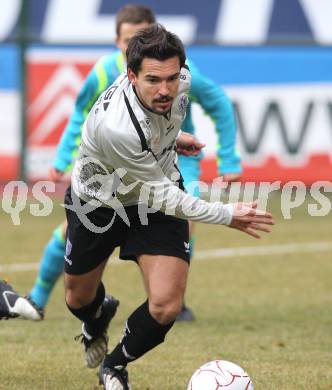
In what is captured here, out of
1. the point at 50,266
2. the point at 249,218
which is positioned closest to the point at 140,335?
the point at 249,218

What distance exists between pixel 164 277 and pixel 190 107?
94.8 inches

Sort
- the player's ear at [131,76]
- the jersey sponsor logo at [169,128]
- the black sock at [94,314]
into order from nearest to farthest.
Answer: the player's ear at [131,76] < the jersey sponsor logo at [169,128] < the black sock at [94,314]

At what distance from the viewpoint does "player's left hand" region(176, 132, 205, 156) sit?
614 cm

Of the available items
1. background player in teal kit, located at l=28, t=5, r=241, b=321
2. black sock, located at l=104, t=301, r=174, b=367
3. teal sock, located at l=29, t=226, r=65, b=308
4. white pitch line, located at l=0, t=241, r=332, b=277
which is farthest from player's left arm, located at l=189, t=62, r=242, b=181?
white pitch line, located at l=0, t=241, r=332, b=277

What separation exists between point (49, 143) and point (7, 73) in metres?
1.19

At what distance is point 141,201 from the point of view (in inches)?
227

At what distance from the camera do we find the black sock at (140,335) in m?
5.63

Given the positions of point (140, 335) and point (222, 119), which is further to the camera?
point (222, 119)

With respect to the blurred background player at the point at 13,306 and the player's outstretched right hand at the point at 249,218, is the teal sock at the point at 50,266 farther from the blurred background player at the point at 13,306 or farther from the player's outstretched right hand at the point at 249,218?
the player's outstretched right hand at the point at 249,218

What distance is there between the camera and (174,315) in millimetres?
5590

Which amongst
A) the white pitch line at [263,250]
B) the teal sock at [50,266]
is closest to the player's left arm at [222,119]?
the teal sock at [50,266]

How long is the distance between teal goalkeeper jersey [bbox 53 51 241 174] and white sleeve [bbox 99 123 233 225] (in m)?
2.22

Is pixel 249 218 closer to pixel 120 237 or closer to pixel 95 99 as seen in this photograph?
pixel 120 237

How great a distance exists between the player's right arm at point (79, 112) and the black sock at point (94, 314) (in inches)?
67.3
